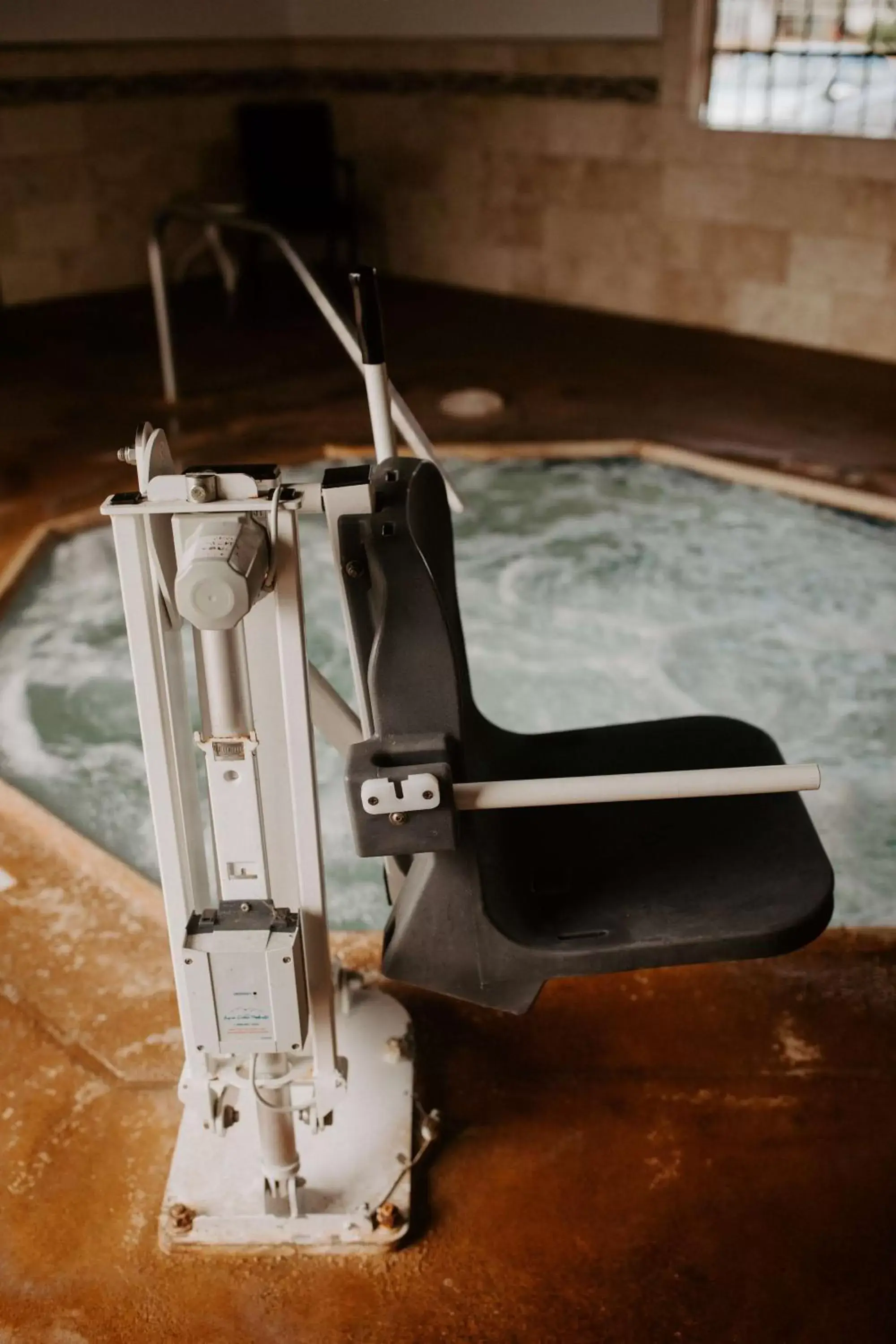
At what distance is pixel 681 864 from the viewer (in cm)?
156

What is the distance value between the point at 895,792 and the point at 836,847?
315mm

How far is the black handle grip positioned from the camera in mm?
1414

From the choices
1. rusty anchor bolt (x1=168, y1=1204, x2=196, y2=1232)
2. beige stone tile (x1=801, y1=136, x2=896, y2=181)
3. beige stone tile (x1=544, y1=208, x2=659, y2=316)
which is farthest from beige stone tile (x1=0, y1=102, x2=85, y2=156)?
rusty anchor bolt (x1=168, y1=1204, x2=196, y2=1232)

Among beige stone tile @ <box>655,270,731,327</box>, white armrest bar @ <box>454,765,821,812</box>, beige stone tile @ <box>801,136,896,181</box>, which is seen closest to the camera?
white armrest bar @ <box>454,765,821,812</box>

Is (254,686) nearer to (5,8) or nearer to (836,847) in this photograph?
(836,847)

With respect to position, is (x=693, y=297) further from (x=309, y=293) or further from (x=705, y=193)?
(x=309, y=293)

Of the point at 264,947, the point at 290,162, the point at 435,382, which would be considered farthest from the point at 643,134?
the point at 264,947

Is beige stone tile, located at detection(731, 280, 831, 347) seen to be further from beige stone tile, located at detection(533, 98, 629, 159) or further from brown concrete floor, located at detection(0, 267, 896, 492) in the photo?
beige stone tile, located at detection(533, 98, 629, 159)

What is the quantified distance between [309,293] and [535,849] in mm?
3803

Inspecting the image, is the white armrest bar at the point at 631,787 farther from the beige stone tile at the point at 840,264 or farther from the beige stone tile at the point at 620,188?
the beige stone tile at the point at 620,188

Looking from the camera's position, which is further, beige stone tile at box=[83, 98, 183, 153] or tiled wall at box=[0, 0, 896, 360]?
beige stone tile at box=[83, 98, 183, 153]

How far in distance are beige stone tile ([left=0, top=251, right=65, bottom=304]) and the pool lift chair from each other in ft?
19.2

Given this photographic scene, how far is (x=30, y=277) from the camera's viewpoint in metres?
6.66

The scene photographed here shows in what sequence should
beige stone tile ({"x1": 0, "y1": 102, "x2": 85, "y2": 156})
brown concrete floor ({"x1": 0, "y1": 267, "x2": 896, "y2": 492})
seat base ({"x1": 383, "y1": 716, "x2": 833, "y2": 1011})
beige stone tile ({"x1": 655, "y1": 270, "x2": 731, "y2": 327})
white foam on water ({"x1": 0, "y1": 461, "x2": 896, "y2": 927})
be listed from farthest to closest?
beige stone tile ({"x1": 0, "y1": 102, "x2": 85, "y2": 156}) → beige stone tile ({"x1": 655, "y1": 270, "x2": 731, "y2": 327}) → brown concrete floor ({"x1": 0, "y1": 267, "x2": 896, "y2": 492}) → white foam on water ({"x1": 0, "y1": 461, "x2": 896, "y2": 927}) → seat base ({"x1": 383, "y1": 716, "x2": 833, "y2": 1011})
